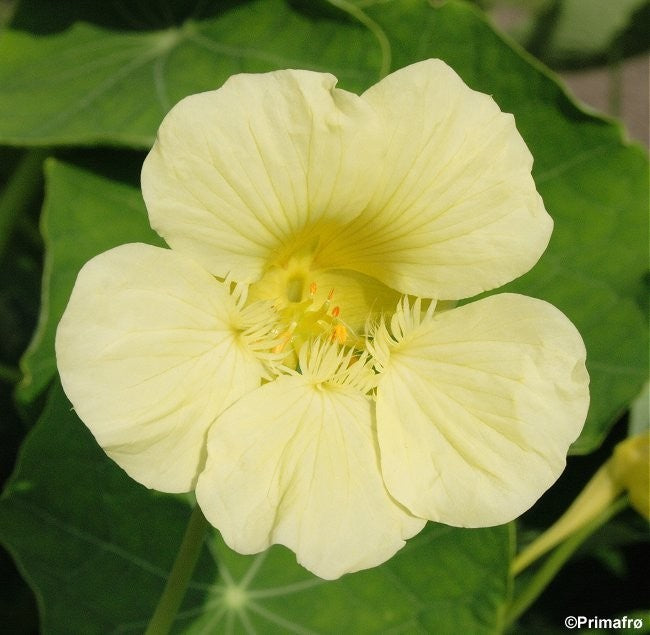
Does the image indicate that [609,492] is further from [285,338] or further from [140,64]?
[140,64]

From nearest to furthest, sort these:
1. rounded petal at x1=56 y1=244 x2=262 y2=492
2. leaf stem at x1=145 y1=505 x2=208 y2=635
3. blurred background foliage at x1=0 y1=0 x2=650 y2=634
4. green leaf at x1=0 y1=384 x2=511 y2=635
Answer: rounded petal at x1=56 y1=244 x2=262 y2=492, leaf stem at x1=145 y1=505 x2=208 y2=635, green leaf at x1=0 y1=384 x2=511 y2=635, blurred background foliage at x1=0 y1=0 x2=650 y2=634

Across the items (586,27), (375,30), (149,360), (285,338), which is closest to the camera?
(149,360)

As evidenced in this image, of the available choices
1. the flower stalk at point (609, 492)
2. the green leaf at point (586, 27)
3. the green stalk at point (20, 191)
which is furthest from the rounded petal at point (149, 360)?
the green leaf at point (586, 27)

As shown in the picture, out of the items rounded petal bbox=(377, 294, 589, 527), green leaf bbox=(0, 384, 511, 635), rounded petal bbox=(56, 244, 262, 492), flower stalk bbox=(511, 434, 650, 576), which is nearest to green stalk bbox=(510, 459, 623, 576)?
flower stalk bbox=(511, 434, 650, 576)

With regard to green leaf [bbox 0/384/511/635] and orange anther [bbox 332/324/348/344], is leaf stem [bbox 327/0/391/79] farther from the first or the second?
green leaf [bbox 0/384/511/635]

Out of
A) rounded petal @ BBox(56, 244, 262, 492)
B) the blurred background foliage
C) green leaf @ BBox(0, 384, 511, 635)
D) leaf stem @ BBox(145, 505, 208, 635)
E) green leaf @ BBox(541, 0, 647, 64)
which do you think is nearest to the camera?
rounded petal @ BBox(56, 244, 262, 492)

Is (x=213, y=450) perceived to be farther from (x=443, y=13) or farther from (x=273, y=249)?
(x=443, y=13)

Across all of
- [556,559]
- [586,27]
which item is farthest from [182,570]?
[586,27]
